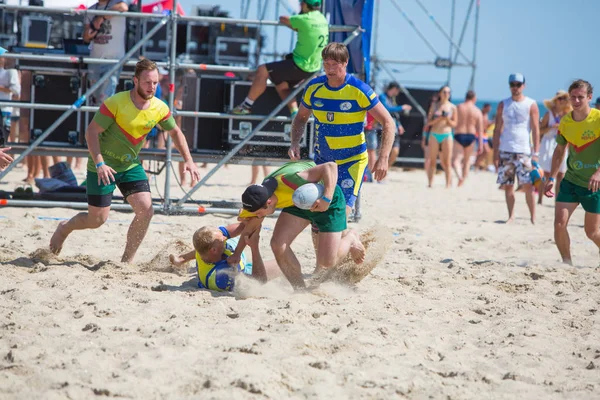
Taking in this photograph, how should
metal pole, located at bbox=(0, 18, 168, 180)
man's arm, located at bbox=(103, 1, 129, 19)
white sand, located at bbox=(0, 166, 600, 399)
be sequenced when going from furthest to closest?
man's arm, located at bbox=(103, 1, 129, 19), metal pole, located at bbox=(0, 18, 168, 180), white sand, located at bbox=(0, 166, 600, 399)

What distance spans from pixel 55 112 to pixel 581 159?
566cm

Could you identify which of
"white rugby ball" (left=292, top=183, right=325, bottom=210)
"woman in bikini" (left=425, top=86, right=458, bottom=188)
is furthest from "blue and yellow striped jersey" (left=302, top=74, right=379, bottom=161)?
"woman in bikini" (left=425, top=86, right=458, bottom=188)

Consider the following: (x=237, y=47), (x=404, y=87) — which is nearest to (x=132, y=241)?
(x=237, y=47)

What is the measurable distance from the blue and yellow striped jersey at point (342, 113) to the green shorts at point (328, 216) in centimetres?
53

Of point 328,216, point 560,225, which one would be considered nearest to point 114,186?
point 328,216

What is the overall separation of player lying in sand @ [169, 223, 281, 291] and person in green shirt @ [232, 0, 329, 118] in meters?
3.37

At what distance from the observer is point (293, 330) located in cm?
414

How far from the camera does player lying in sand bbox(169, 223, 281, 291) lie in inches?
199

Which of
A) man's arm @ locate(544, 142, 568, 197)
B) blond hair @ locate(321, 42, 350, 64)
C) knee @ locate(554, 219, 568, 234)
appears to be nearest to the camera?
blond hair @ locate(321, 42, 350, 64)

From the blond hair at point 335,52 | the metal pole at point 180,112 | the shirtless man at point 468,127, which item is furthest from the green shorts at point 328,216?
the shirtless man at point 468,127

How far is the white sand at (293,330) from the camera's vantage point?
11.1 feet

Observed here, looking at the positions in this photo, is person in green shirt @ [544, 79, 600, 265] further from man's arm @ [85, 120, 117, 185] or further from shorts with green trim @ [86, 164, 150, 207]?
man's arm @ [85, 120, 117, 185]

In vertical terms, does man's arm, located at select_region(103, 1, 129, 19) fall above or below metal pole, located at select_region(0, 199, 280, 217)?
above

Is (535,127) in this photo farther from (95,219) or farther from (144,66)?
(95,219)
